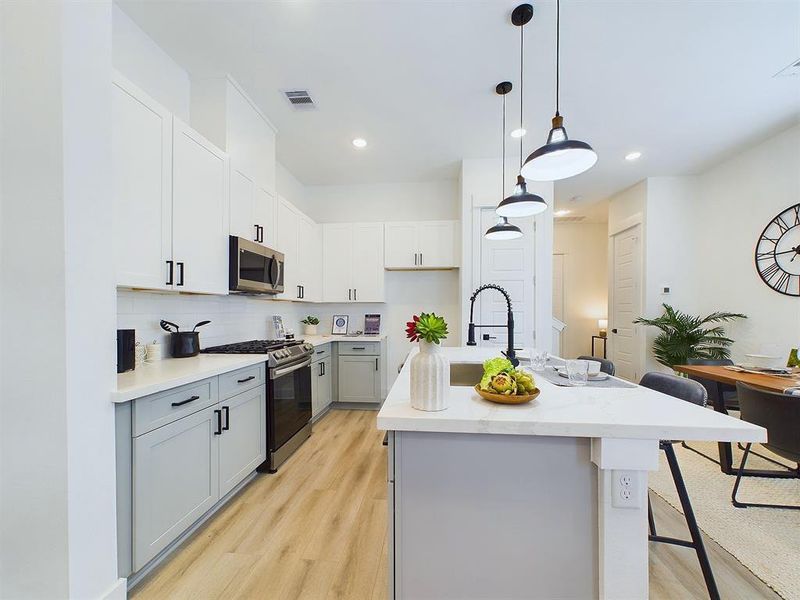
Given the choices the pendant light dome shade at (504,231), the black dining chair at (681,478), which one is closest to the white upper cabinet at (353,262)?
the pendant light dome shade at (504,231)

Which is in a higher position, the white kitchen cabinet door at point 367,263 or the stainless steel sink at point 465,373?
the white kitchen cabinet door at point 367,263

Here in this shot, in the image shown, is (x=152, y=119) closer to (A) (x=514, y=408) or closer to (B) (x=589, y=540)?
(A) (x=514, y=408)

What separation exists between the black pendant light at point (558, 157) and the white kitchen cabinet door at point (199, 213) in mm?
2011

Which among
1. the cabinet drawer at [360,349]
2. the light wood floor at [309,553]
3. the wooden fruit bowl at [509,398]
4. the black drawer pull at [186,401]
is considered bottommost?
the light wood floor at [309,553]

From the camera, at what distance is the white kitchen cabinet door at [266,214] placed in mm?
2867

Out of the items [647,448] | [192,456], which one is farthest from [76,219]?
[647,448]

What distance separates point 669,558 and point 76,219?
3131 mm

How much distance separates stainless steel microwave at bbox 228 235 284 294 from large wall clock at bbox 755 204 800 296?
5.06m

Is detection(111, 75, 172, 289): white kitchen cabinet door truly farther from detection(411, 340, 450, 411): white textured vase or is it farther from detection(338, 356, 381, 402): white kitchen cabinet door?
detection(338, 356, 381, 402): white kitchen cabinet door

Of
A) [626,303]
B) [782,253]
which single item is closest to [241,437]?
[782,253]

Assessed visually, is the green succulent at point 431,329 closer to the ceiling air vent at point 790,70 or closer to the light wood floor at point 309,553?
the light wood floor at point 309,553

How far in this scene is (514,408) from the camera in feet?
3.91

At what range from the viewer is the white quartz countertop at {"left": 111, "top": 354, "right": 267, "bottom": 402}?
4.65 ft

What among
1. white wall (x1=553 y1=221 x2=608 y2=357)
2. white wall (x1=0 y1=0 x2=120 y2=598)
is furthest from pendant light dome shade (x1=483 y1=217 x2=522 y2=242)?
white wall (x1=553 y1=221 x2=608 y2=357)
